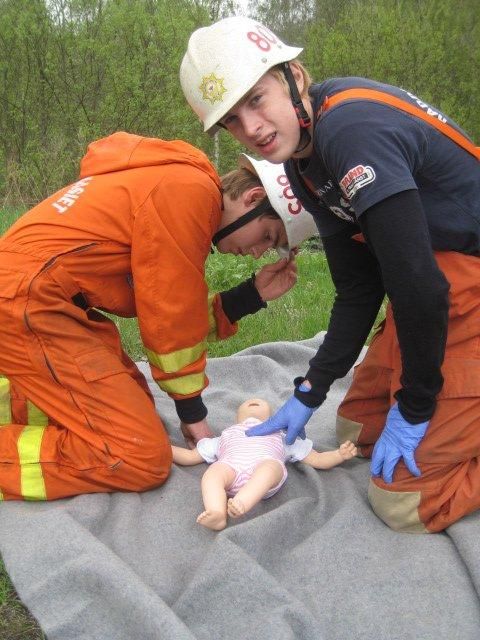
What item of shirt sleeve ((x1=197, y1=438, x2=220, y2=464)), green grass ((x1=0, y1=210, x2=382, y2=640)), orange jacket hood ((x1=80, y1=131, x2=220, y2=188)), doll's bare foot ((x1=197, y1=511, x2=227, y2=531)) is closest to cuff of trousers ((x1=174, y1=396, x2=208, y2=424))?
shirt sleeve ((x1=197, y1=438, x2=220, y2=464))

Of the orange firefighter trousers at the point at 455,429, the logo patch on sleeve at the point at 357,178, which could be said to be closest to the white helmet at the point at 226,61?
the logo patch on sleeve at the point at 357,178

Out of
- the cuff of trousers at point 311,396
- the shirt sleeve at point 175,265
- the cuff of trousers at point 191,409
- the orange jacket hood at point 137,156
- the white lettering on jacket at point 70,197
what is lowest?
the cuff of trousers at point 191,409

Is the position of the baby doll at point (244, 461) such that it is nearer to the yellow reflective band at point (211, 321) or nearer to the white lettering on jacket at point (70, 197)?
the yellow reflective band at point (211, 321)

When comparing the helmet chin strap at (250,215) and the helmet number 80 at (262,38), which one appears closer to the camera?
the helmet number 80 at (262,38)

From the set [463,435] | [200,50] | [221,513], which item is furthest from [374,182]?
[221,513]

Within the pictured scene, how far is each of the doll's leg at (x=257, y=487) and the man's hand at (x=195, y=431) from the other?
0.48 metres

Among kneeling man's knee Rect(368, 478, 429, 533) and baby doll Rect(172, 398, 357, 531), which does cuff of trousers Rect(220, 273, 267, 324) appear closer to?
baby doll Rect(172, 398, 357, 531)

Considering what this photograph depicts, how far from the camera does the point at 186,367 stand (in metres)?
3.05

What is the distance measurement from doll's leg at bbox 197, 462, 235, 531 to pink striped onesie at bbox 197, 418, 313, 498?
0.05 m

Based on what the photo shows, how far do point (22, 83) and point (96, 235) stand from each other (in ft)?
34.6

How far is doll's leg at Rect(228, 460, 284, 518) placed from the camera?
249 cm

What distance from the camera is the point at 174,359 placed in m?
3.02

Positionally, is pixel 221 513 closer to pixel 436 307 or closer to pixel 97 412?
pixel 97 412

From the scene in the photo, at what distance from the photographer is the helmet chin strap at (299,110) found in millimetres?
2348
